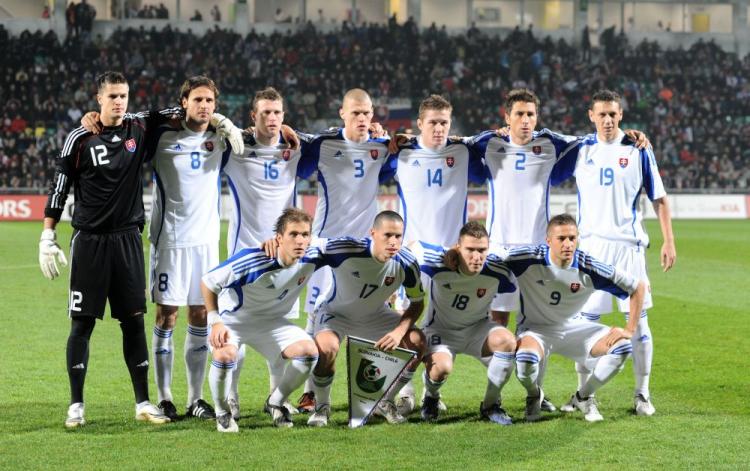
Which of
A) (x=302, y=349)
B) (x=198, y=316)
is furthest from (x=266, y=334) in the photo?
(x=198, y=316)

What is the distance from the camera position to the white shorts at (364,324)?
20.8ft

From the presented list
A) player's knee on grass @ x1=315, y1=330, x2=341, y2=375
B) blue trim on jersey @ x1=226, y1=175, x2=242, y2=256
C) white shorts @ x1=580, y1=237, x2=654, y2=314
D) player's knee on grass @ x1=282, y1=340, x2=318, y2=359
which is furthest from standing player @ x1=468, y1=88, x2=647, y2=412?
blue trim on jersey @ x1=226, y1=175, x2=242, y2=256

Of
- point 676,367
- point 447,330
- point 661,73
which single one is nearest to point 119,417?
point 447,330

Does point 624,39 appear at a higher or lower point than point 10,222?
higher

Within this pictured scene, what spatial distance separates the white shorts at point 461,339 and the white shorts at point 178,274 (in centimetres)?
146

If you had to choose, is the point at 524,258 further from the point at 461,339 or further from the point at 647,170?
the point at 647,170

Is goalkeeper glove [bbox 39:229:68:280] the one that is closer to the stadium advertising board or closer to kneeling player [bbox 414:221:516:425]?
kneeling player [bbox 414:221:516:425]

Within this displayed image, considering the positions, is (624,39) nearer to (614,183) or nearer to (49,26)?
(49,26)

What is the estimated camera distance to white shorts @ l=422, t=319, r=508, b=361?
20.6 ft

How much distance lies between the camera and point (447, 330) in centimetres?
640

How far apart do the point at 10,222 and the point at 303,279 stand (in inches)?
776

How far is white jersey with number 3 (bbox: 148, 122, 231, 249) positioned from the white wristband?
26.6 inches

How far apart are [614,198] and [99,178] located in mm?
3322

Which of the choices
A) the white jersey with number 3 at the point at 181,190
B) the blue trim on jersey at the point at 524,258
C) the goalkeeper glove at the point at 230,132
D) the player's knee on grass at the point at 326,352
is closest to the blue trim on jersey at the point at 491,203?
the blue trim on jersey at the point at 524,258
